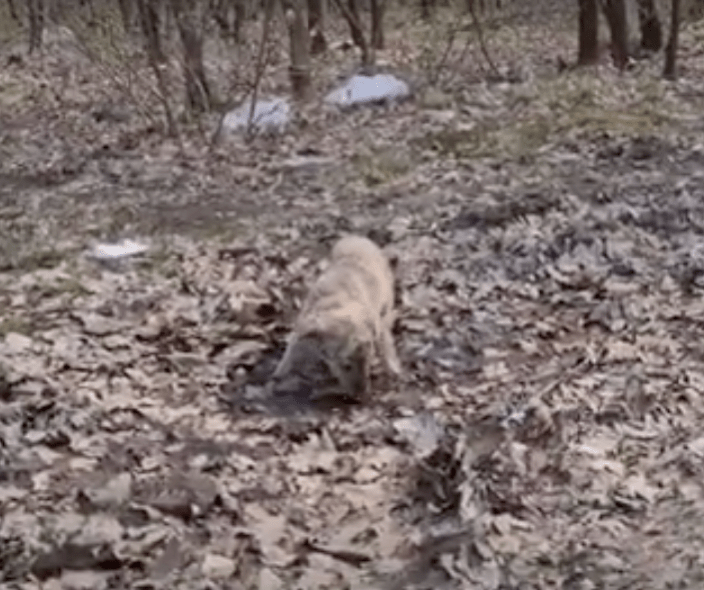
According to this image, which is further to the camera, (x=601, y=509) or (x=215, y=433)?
(x=215, y=433)

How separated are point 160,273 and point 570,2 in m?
14.8

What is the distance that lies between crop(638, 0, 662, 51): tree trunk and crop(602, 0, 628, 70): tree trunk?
0.95 m

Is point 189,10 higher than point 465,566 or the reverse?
higher

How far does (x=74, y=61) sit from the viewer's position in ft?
56.3

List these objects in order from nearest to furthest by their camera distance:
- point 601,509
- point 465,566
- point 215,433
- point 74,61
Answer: point 465,566
point 601,509
point 215,433
point 74,61

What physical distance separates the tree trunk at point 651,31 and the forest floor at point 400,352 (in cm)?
311

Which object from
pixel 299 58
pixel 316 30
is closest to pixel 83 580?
pixel 299 58

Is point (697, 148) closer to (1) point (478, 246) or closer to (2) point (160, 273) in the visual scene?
(1) point (478, 246)


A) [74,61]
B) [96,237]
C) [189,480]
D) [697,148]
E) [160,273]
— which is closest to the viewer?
[189,480]

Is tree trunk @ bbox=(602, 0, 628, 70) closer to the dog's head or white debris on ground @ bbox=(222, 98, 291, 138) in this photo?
white debris on ground @ bbox=(222, 98, 291, 138)

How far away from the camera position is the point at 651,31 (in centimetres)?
1466

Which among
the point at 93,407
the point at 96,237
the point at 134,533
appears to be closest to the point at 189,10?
the point at 96,237

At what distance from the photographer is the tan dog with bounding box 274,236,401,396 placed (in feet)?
18.9

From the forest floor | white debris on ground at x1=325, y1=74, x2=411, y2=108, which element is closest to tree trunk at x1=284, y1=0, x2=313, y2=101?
white debris on ground at x1=325, y1=74, x2=411, y2=108
